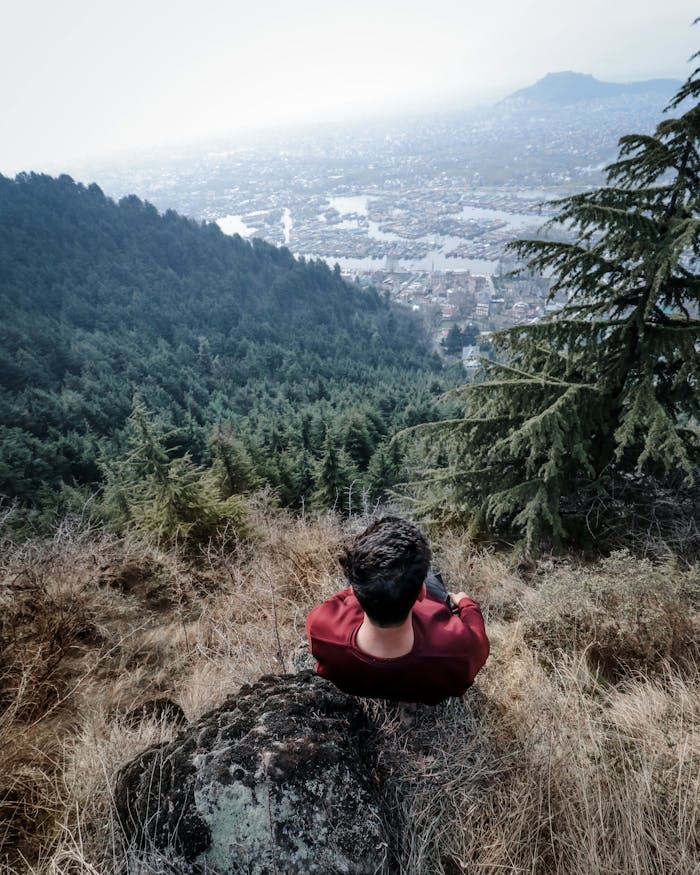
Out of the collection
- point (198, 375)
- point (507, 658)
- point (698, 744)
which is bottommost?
point (198, 375)

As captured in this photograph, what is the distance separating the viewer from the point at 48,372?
53.0 metres

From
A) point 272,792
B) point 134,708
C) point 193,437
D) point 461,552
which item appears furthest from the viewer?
point 193,437

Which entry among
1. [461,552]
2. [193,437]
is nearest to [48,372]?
[193,437]

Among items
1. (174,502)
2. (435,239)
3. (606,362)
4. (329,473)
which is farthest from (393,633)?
(435,239)

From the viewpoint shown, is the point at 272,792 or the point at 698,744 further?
the point at 698,744

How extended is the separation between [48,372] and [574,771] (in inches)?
2541

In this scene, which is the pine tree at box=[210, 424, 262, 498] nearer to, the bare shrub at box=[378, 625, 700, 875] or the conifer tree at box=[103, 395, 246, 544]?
the conifer tree at box=[103, 395, 246, 544]

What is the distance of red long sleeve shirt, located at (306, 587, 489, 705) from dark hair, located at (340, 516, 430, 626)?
18 cm

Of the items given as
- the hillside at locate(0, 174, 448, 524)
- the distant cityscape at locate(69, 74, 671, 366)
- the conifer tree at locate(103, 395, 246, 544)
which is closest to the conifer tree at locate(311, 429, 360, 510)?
the hillside at locate(0, 174, 448, 524)

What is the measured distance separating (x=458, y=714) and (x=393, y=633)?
67cm

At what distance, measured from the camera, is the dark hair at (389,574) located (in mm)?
1472

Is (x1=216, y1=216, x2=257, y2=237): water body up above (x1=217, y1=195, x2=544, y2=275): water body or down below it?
above

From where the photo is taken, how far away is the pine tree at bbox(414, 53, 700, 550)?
329 cm

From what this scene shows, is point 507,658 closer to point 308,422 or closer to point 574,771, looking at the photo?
point 574,771
